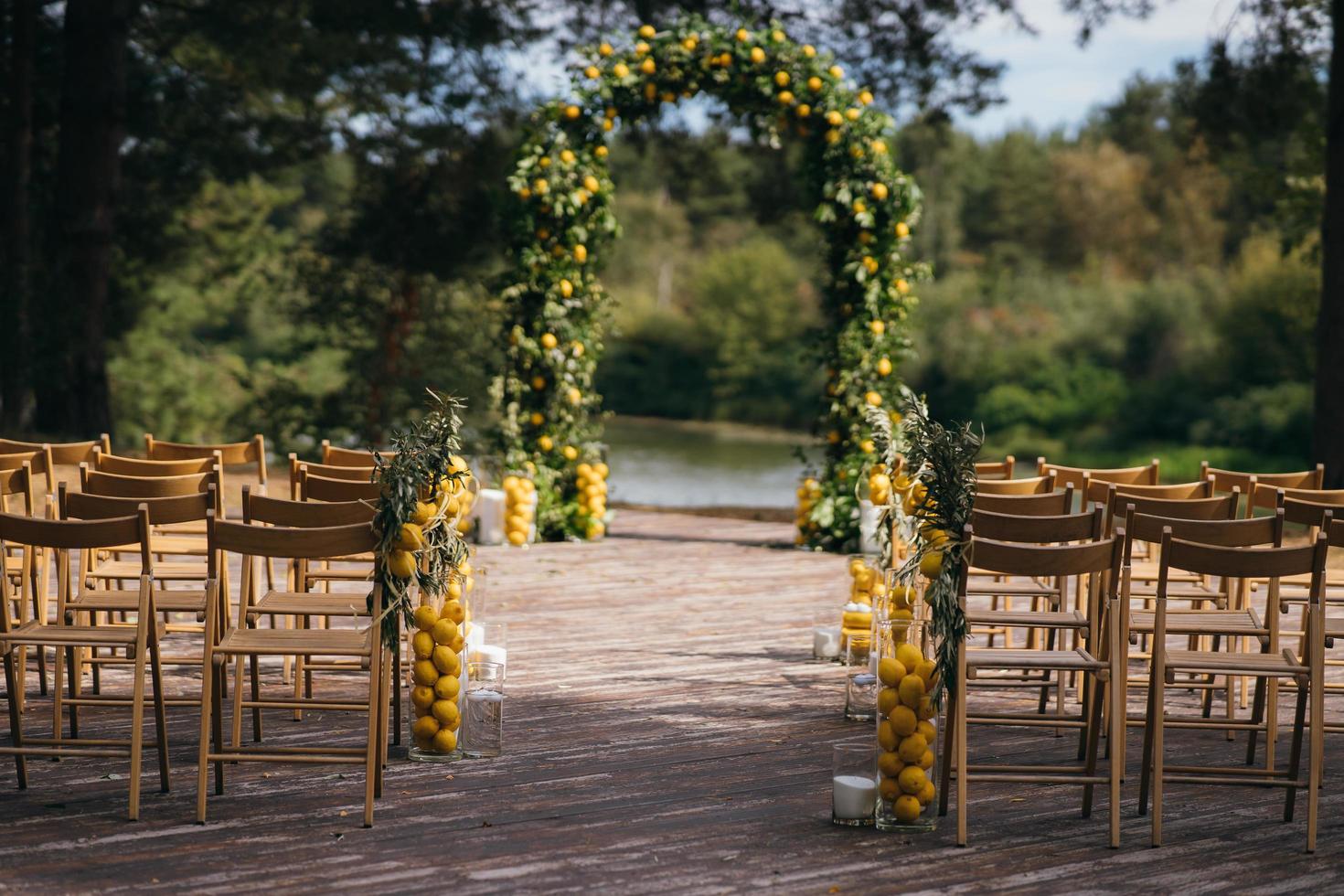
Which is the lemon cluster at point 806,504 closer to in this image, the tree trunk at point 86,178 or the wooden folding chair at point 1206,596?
the wooden folding chair at point 1206,596

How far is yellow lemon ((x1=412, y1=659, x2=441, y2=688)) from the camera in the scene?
15.0ft

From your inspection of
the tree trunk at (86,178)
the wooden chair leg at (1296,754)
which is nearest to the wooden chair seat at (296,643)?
the wooden chair leg at (1296,754)

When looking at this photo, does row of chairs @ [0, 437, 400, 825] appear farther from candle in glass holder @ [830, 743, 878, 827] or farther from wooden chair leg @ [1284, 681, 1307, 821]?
wooden chair leg @ [1284, 681, 1307, 821]

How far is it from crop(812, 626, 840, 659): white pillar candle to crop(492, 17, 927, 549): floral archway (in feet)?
11.0

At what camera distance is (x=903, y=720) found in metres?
4.05

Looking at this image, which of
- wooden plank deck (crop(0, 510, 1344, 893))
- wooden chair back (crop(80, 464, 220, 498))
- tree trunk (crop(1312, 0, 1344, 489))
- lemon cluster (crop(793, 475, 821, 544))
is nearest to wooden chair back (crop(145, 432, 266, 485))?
wooden plank deck (crop(0, 510, 1344, 893))

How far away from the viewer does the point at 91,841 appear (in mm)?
3818

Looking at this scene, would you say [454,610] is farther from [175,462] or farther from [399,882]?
[175,462]

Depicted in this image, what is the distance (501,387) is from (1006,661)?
6.12m

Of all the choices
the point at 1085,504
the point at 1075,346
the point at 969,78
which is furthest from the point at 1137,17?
the point at 1075,346

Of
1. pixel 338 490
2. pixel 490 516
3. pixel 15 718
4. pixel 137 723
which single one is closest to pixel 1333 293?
pixel 490 516

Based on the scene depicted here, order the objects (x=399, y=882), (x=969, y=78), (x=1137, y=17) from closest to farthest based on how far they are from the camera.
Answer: (x=399, y=882) → (x=1137, y=17) → (x=969, y=78)

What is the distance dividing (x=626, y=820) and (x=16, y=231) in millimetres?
11989

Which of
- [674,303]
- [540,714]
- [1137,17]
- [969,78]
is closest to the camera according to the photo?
[540,714]
